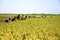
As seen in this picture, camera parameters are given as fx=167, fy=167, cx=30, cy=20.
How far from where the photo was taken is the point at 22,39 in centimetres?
375

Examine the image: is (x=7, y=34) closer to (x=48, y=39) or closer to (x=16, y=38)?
(x=16, y=38)

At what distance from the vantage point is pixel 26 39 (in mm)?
3725

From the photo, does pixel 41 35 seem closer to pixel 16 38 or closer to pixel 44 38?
pixel 44 38

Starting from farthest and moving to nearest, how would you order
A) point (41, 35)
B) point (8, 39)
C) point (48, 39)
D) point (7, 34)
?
point (41, 35), point (48, 39), point (7, 34), point (8, 39)

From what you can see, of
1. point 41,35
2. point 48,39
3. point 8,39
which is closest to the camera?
point 8,39

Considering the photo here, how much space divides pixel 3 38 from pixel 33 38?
69 centimetres

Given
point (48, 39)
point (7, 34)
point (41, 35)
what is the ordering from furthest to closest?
1. point (41, 35)
2. point (48, 39)
3. point (7, 34)

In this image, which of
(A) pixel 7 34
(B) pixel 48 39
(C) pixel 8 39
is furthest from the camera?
(B) pixel 48 39

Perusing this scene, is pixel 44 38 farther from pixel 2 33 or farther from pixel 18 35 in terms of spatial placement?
pixel 2 33

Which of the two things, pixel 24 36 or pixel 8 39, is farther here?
pixel 24 36

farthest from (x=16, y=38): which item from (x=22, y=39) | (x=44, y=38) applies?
(x=44, y=38)

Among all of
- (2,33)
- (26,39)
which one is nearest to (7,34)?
(2,33)

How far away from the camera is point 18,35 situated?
3.89 meters

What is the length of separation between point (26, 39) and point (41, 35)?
64cm
